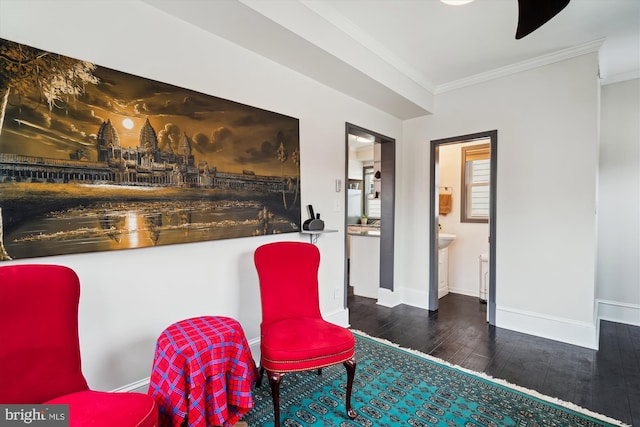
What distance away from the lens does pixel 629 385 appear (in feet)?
7.85

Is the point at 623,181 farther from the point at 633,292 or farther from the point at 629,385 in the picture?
the point at 629,385

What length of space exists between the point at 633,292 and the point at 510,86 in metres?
2.77

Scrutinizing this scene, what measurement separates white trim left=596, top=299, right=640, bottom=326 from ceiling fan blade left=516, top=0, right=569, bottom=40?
4.05 metres

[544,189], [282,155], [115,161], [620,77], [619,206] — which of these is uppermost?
[620,77]

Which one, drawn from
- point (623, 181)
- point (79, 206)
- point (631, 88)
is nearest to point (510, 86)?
point (631, 88)

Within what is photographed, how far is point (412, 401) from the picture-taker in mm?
2166

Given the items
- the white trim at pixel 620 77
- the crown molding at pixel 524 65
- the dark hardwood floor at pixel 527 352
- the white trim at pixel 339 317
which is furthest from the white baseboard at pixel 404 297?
the white trim at pixel 620 77

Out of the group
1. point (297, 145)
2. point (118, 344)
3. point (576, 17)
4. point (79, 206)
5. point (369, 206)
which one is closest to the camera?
point (79, 206)

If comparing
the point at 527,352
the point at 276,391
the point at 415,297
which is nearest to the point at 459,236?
the point at 415,297

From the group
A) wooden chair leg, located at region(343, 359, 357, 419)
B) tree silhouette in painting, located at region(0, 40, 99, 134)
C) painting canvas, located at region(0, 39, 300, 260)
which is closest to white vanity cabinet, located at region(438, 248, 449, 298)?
wooden chair leg, located at region(343, 359, 357, 419)

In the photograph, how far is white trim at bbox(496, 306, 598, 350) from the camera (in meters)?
3.06

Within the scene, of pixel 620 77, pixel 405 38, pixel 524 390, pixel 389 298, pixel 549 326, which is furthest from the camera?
pixel 389 298

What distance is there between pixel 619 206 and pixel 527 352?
2255mm

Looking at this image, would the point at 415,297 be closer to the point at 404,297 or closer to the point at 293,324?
the point at 404,297
